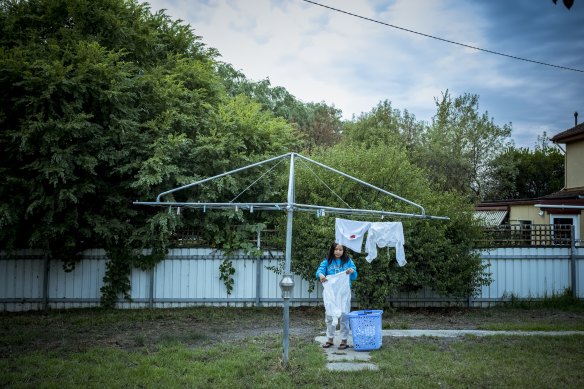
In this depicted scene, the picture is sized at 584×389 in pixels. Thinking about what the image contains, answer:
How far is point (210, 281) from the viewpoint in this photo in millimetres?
12383

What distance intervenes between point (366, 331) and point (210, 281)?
5.57 m

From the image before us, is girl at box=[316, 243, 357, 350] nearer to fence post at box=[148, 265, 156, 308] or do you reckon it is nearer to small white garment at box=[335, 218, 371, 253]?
small white garment at box=[335, 218, 371, 253]

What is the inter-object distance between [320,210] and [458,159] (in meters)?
30.4


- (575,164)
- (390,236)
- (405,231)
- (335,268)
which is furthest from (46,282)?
(575,164)

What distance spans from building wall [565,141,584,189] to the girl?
54.1 ft

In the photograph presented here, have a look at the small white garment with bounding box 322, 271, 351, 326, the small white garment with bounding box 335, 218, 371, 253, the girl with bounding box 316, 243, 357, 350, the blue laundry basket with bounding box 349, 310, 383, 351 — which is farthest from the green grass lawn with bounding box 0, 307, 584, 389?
the small white garment with bounding box 335, 218, 371, 253

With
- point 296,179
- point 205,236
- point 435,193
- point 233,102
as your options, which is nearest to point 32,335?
point 205,236

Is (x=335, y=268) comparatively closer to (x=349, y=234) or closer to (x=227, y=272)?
(x=349, y=234)

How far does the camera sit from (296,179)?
1234 centimetres

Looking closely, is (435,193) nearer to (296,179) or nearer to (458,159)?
(296,179)

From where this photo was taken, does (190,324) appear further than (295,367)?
Yes

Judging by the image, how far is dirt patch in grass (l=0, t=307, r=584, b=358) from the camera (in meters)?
8.45

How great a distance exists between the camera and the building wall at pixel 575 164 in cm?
2052

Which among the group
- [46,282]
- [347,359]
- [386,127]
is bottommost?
[347,359]
